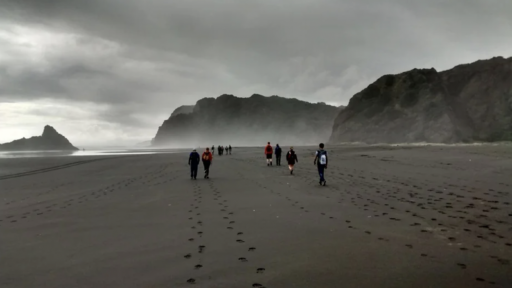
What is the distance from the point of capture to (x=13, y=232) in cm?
795

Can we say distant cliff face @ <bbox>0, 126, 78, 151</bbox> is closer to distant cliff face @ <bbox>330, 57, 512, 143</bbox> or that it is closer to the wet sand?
distant cliff face @ <bbox>330, 57, 512, 143</bbox>

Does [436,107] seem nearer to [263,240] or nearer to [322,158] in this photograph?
[322,158]

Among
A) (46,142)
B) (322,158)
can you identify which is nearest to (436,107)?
(322,158)

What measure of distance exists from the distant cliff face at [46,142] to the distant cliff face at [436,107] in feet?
446

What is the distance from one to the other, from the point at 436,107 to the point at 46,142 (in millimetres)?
178708

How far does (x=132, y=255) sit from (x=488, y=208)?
1028cm

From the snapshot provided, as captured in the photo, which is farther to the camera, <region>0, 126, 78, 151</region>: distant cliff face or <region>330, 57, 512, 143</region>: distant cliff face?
<region>0, 126, 78, 151</region>: distant cliff face

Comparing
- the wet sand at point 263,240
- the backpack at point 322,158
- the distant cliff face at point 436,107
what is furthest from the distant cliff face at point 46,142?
the wet sand at point 263,240

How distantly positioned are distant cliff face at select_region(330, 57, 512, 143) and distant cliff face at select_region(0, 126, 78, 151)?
136024 mm

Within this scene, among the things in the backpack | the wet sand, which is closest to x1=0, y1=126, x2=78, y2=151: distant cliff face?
the backpack

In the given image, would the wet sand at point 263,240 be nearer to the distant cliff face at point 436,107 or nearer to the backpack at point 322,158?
the backpack at point 322,158

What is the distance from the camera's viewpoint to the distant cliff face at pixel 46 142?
501 ft

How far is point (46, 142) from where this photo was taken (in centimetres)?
16125

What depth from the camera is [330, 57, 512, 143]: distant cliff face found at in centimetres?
9675
